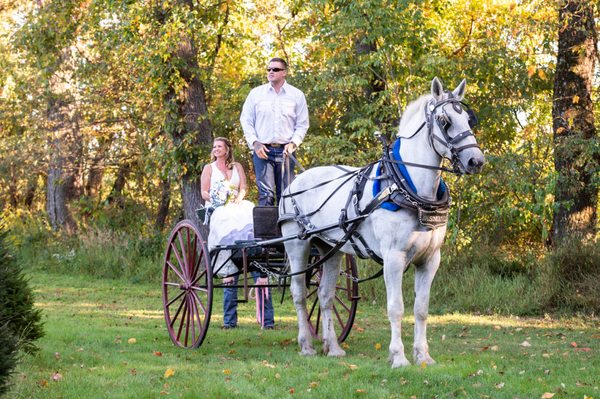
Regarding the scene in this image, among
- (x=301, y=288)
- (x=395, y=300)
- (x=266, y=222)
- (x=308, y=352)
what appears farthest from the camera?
(x=266, y=222)

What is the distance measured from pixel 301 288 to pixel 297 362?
1.01 m

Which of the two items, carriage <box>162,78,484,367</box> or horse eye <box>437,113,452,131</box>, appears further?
carriage <box>162,78,484,367</box>

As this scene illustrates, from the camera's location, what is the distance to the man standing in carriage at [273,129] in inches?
366

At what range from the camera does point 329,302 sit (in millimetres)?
8719

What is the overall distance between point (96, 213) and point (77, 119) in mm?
2712

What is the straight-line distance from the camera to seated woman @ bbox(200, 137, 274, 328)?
941cm

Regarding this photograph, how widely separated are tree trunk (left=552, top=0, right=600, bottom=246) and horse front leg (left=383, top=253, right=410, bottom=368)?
592cm

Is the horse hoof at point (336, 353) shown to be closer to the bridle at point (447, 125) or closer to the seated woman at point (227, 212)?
the seated woman at point (227, 212)

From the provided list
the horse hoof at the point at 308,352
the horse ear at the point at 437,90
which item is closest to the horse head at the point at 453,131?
the horse ear at the point at 437,90

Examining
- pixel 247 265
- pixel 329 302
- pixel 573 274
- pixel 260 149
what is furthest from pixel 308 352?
pixel 573 274

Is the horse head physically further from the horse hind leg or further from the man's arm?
the man's arm

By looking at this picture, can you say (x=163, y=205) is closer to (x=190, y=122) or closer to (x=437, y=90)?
(x=190, y=122)

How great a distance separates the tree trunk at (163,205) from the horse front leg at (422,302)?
1591cm

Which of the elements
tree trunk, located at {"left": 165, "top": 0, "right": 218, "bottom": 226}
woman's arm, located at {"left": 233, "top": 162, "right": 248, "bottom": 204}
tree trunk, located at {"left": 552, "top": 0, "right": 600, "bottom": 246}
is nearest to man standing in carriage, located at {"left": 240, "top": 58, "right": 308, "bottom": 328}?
woman's arm, located at {"left": 233, "top": 162, "right": 248, "bottom": 204}
